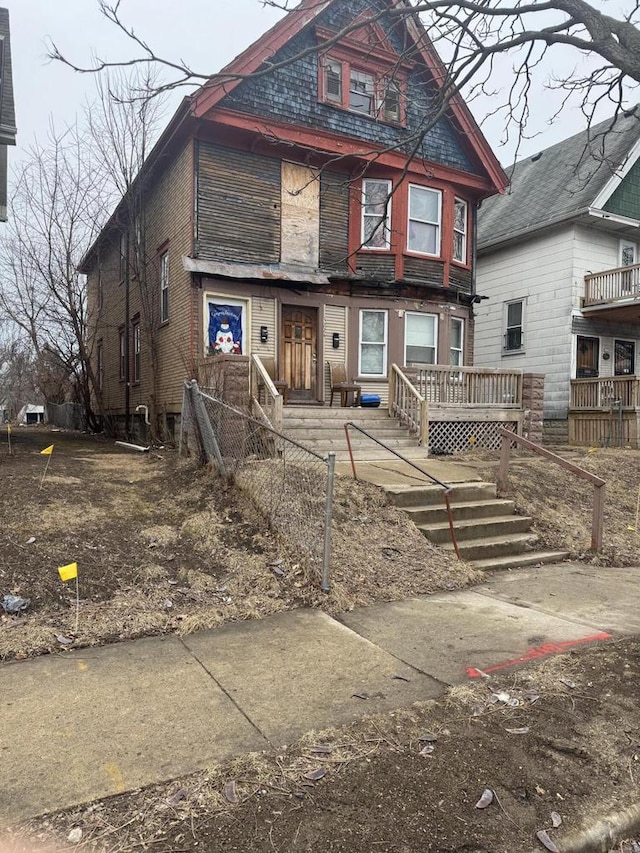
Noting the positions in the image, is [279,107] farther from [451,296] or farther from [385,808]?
[385,808]

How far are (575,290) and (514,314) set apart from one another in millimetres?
2277

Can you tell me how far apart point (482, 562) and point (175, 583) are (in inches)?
134

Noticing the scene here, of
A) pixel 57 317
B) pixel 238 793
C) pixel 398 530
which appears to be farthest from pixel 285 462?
pixel 57 317

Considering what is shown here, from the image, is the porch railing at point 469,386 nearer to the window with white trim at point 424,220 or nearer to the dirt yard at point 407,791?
the window with white trim at point 424,220

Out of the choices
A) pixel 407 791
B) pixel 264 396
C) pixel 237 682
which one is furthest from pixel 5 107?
pixel 407 791

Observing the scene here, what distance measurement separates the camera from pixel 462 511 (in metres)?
7.30

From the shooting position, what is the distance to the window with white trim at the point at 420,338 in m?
15.2

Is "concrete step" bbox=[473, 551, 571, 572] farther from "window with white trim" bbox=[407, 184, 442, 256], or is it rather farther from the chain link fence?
"window with white trim" bbox=[407, 184, 442, 256]

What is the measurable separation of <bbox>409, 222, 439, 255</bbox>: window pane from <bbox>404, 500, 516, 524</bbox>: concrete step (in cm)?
929

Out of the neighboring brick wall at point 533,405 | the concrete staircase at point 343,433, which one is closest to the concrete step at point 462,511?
the concrete staircase at point 343,433

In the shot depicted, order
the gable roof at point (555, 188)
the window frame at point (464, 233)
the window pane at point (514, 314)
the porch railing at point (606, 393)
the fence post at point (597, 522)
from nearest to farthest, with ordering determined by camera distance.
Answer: the fence post at point (597, 522) → the porch railing at point (606, 393) → the window frame at point (464, 233) → the gable roof at point (555, 188) → the window pane at point (514, 314)

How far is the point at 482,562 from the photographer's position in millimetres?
6527

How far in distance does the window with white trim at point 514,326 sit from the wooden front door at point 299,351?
26.9 feet

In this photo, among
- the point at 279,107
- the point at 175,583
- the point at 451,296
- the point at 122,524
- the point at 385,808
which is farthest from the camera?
the point at 451,296
